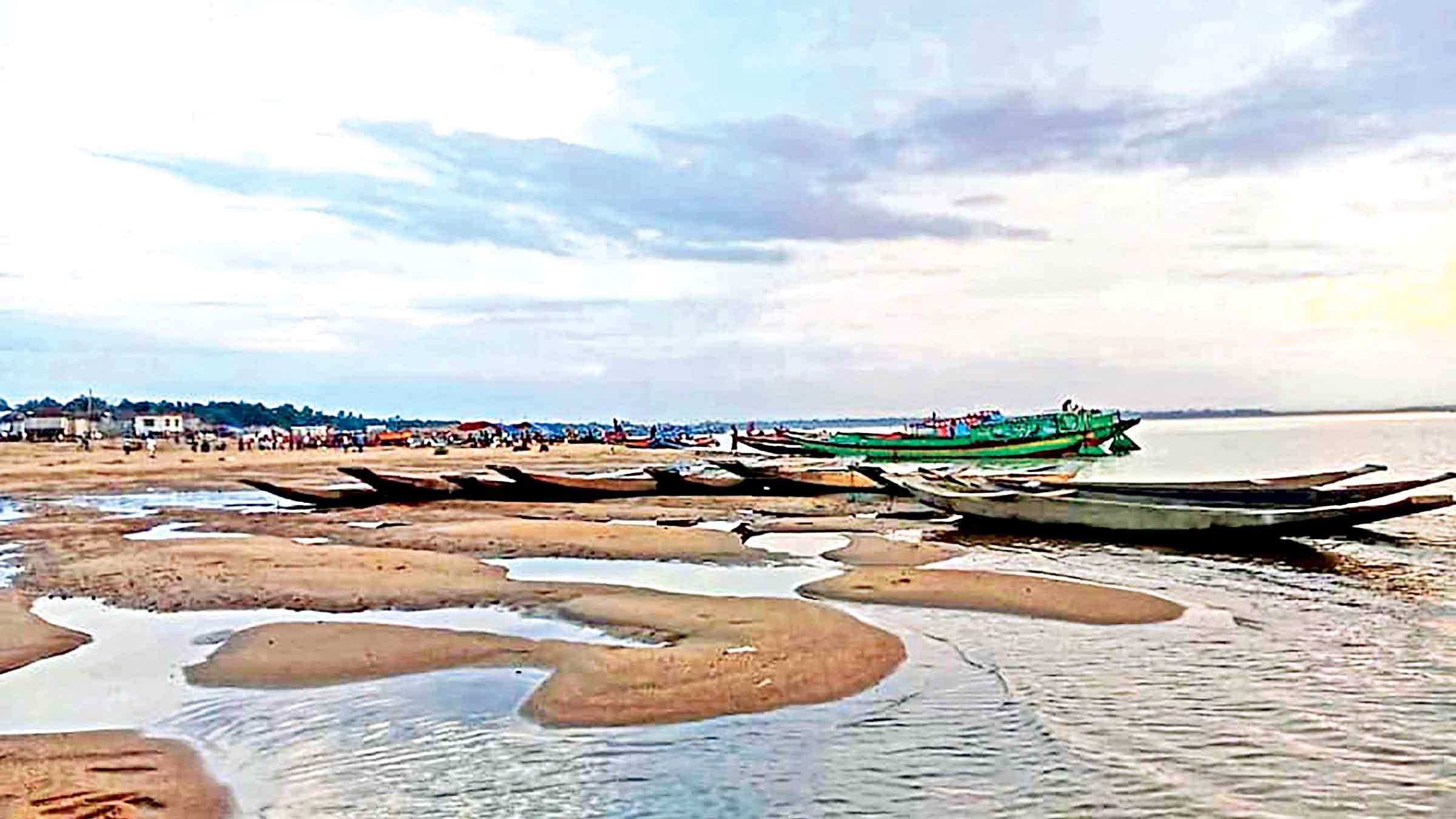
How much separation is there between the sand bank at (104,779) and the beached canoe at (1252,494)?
55.7ft

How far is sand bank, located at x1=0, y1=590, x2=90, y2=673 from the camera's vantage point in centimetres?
898

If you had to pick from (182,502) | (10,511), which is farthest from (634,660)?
(182,502)

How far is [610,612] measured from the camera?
10898 mm

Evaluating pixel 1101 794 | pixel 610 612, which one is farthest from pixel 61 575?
pixel 1101 794

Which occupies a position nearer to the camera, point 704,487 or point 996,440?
point 704,487

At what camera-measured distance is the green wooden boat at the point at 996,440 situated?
4981cm

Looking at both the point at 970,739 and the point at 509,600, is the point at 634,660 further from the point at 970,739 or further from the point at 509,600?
the point at 509,600

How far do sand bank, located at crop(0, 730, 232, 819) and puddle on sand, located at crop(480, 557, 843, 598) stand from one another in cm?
672

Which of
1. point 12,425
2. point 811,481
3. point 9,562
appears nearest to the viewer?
point 9,562

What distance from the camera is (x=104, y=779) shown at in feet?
18.8

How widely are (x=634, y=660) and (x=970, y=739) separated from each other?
287 centimetres

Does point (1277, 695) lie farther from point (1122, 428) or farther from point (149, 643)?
point (1122, 428)

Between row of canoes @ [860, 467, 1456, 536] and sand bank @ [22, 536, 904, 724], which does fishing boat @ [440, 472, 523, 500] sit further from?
sand bank @ [22, 536, 904, 724]

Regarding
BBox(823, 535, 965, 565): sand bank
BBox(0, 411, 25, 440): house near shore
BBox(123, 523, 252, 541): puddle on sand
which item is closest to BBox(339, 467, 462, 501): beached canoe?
BBox(123, 523, 252, 541): puddle on sand
